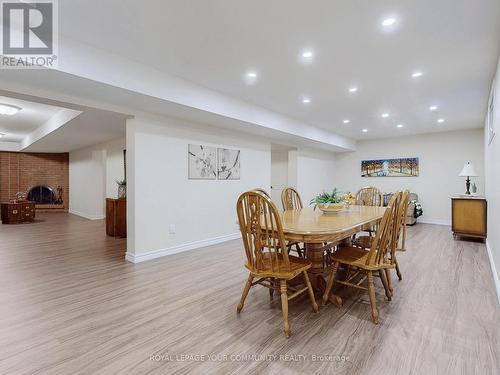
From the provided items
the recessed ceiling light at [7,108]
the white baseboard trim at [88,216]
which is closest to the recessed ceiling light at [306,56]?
the recessed ceiling light at [7,108]

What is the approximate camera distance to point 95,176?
777 cm

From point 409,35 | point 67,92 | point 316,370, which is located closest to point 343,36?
point 409,35

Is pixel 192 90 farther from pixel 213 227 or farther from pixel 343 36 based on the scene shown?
A: pixel 213 227

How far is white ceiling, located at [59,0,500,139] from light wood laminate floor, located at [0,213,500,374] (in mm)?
2392

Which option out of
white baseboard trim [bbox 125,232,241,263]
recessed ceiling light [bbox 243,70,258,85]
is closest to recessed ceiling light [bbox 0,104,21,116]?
white baseboard trim [bbox 125,232,241,263]

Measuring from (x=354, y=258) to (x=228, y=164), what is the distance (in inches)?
122

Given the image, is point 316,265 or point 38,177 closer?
point 316,265

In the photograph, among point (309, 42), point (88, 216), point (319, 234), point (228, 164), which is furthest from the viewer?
point (88, 216)

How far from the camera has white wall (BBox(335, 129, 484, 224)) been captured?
640cm

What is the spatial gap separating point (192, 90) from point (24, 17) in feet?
5.63

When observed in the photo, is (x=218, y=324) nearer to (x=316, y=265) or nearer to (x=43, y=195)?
(x=316, y=265)

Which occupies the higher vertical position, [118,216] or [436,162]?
[436,162]

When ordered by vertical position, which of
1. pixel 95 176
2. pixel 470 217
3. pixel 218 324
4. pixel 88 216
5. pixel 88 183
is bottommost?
pixel 218 324

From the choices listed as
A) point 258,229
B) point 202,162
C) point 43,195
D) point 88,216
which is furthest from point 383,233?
point 43,195
